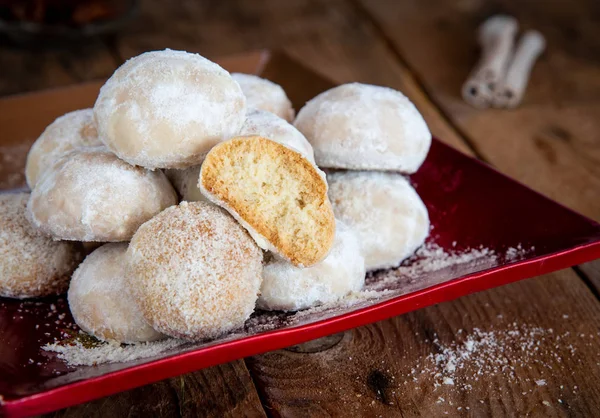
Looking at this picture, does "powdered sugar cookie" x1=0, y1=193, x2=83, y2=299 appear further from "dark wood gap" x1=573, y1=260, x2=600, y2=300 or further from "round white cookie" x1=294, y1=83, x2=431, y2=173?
"dark wood gap" x1=573, y1=260, x2=600, y2=300

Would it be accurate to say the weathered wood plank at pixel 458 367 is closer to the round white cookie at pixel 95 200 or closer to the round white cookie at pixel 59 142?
the round white cookie at pixel 95 200

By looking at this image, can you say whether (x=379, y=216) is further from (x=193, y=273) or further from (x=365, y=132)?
(x=193, y=273)

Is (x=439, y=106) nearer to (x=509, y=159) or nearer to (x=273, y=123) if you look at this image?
(x=509, y=159)

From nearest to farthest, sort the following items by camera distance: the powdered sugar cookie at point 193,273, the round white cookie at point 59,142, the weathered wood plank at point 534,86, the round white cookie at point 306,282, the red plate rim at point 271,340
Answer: the red plate rim at point 271,340, the powdered sugar cookie at point 193,273, the round white cookie at point 306,282, the round white cookie at point 59,142, the weathered wood plank at point 534,86

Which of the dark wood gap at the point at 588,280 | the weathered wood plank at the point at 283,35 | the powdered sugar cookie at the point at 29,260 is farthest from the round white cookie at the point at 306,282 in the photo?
the weathered wood plank at the point at 283,35

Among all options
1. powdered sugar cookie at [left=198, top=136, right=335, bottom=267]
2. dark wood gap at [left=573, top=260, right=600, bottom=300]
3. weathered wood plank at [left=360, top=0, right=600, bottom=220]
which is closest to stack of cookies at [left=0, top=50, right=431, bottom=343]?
powdered sugar cookie at [left=198, top=136, right=335, bottom=267]

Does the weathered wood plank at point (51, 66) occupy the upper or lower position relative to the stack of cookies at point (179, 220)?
lower

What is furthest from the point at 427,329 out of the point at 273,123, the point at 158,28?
the point at 158,28
